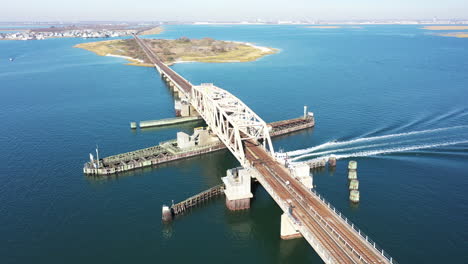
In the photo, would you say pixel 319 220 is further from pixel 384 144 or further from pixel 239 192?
pixel 384 144

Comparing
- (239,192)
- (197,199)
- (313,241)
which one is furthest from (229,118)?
(313,241)

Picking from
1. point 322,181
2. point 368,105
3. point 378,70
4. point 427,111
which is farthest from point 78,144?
point 378,70

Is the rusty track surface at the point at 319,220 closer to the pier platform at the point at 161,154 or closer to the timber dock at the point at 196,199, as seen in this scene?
the timber dock at the point at 196,199

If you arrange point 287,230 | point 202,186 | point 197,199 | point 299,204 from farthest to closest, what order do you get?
1. point 202,186
2. point 197,199
3. point 287,230
4. point 299,204

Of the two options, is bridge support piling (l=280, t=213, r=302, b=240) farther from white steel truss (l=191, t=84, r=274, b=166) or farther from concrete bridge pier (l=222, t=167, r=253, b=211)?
white steel truss (l=191, t=84, r=274, b=166)

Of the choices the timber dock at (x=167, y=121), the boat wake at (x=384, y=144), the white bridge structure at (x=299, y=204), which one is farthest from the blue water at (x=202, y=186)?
the white bridge structure at (x=299, y=204)

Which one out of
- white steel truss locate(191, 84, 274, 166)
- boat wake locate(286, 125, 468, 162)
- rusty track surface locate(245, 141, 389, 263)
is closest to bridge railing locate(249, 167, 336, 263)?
rusty track surface locate(245, 141, 389, 263)
